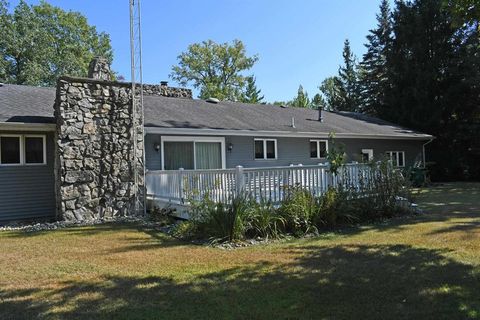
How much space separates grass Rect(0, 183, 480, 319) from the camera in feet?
14.0

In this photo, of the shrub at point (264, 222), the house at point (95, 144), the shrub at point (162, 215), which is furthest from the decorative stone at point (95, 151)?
the shrub at point (264, 222)

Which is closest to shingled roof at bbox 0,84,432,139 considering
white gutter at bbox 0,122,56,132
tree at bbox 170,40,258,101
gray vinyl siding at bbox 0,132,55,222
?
white gutter at bbox 0,122,56,132

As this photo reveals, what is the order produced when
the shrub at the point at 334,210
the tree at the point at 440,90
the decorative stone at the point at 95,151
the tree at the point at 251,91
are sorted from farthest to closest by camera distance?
1. the tree at the point at 251,91
2. the tree at the point at 440,90
3. the decorative stone at the point at 95,151
4. the shrub at the point at 334,210

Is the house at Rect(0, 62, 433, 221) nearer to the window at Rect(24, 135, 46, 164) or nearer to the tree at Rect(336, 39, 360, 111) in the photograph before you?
the window at Rect(24, 135, 46, 164)

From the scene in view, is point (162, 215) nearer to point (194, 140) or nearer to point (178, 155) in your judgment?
point (178, 155)

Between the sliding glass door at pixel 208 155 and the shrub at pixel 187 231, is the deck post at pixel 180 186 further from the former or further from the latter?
the sliding glass door at pixel 208 155

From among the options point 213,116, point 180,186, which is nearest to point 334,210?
point 180,186

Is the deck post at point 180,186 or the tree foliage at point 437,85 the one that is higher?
the tree foliage at point 437,85

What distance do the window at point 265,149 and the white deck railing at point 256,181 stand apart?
19.7 ft

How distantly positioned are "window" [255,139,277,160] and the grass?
830 cm

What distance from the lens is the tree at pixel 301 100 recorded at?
56.0 m

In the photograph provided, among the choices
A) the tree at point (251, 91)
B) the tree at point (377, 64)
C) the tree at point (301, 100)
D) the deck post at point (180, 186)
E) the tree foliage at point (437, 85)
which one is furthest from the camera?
the tree at point (301, 100)

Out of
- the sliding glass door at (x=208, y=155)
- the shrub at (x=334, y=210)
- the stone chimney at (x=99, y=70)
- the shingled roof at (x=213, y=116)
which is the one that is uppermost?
the stone chimney at (x=99, y=70)

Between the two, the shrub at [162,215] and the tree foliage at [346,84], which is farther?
the tree foliage at [346,84]
